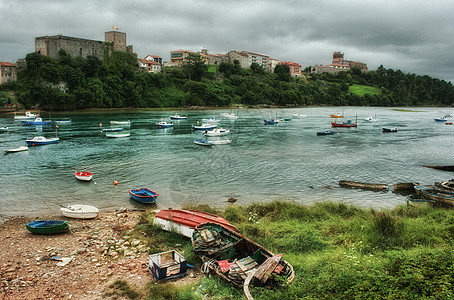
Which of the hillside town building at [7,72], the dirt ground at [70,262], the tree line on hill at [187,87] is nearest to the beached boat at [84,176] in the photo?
the dirt ground at [70,262]

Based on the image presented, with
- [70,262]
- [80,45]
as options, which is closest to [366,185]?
[70,262]

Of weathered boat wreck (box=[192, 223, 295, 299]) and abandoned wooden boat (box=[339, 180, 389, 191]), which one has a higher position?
weathered boat wreck (box=[192, 223, 295, 299])

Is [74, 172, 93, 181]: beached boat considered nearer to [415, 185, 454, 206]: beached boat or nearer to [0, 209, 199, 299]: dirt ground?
[0, 209, 199, 299]: dirt ground

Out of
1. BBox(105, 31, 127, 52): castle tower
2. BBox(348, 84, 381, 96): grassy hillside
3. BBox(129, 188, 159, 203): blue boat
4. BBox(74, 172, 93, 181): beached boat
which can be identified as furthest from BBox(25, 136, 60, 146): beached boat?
BBox(348, 84, 381, 96): grassy hillside

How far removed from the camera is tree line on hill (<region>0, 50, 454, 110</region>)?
93.5 meters

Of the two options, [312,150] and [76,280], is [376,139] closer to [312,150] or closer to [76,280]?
[312,150]

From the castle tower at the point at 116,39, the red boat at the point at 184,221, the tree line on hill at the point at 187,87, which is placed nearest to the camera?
the red boat at the point at 184,221

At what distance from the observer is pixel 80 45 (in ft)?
352

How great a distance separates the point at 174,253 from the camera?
11570mm

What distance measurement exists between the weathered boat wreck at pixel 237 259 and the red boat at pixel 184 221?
3.41 feet

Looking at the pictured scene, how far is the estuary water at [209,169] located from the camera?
2172 centimetres

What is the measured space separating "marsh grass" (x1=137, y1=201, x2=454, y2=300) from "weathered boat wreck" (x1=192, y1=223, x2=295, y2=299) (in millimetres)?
293

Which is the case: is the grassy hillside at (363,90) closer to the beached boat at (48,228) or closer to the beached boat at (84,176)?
the beached boat at (84,176)

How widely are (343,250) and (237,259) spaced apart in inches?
149
